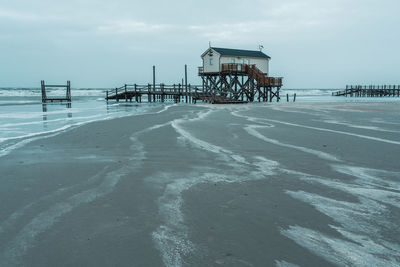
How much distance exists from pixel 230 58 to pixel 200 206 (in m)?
42.2

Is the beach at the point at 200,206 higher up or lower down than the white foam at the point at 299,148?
lower down

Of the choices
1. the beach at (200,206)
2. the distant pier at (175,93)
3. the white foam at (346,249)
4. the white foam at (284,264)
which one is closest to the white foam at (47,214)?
the beach at (200,206)

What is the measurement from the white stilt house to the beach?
37.5 m

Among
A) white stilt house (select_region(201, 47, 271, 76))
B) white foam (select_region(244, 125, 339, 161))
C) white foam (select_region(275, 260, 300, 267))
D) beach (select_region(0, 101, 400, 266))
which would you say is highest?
white stilt house (select_region(201, 47, 271, 76))

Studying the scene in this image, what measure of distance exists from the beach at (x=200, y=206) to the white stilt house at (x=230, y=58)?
3748 cm

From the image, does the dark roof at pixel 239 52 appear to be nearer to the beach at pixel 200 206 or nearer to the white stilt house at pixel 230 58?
the white stilt house at pixel 230 58

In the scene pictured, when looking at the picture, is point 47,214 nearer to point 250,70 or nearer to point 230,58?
point 250,70

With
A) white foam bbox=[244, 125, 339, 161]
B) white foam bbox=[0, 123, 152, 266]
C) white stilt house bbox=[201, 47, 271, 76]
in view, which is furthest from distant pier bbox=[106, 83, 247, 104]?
white foam bbox=[0, 123, 152, 266]

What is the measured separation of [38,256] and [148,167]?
138 inches

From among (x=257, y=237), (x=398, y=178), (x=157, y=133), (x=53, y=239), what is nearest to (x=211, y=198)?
(x=257, y=237)

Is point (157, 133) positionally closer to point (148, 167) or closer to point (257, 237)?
point (148, 167)

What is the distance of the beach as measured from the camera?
3.04 m

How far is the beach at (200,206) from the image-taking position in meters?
3.04

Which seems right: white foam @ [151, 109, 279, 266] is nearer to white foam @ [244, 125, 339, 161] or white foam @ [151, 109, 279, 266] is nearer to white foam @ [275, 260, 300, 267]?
white foam @ [275, 260, 300, 267]
